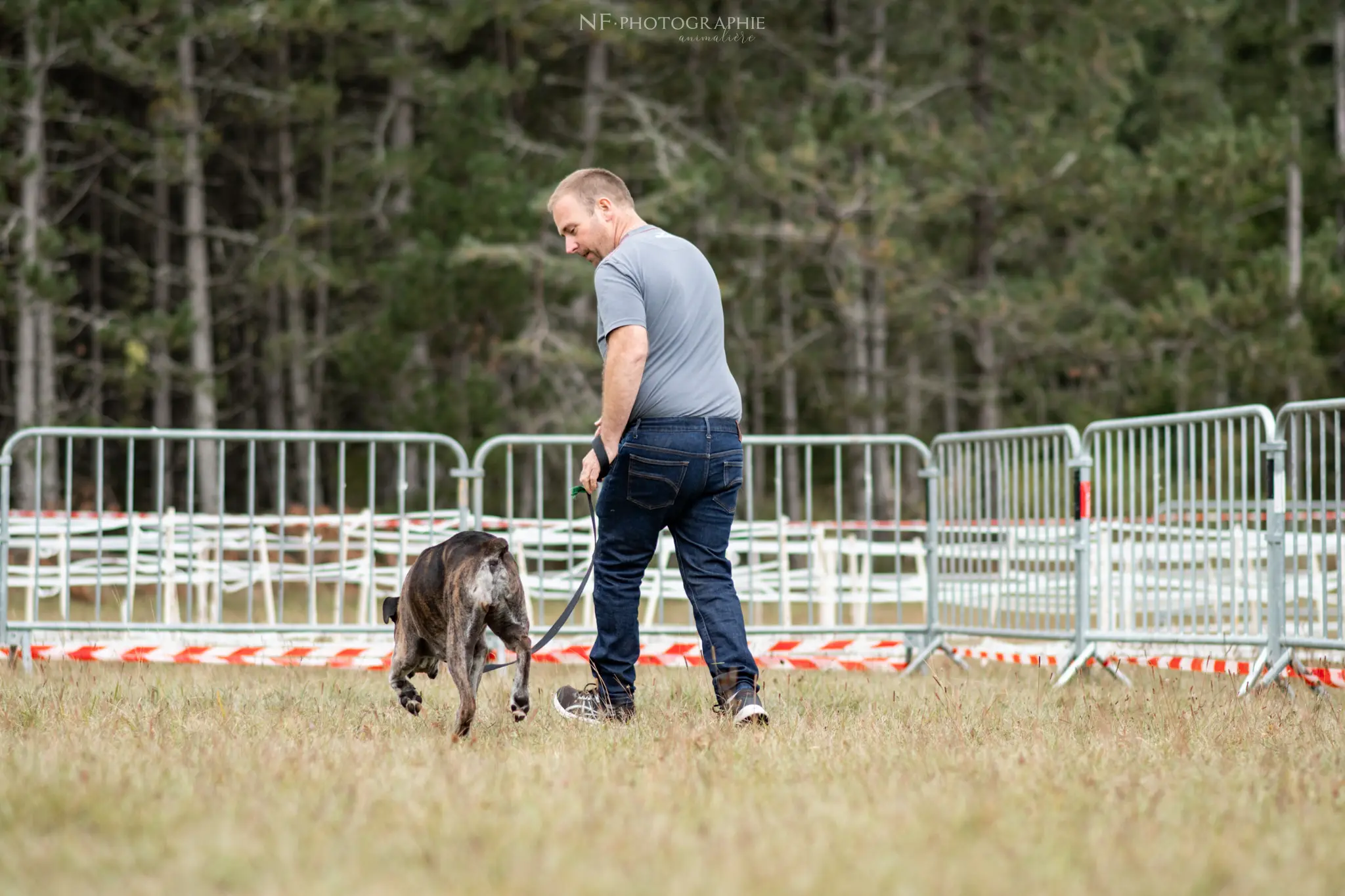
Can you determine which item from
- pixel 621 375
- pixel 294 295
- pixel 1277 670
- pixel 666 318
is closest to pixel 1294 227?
pixel 294 295

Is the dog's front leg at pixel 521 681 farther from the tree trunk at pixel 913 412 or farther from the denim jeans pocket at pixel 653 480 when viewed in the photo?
the tree trunk at pixel 913 412

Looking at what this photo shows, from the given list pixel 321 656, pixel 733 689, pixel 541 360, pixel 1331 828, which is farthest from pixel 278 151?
pixel 1331 828

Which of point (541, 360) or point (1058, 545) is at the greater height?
point (541, 360)

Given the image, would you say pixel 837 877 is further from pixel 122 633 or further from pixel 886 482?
pixel 886 482

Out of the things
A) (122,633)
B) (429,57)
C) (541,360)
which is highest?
(429,57)

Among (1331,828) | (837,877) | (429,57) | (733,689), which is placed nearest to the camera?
(837,877)

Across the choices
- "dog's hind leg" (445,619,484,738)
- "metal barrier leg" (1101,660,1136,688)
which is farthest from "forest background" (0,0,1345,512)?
"dog's hind leg" (445,619,484,738)

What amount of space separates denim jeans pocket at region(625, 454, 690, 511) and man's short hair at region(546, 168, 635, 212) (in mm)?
1007

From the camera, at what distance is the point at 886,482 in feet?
96.5

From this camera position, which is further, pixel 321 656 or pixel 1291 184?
pixel 1291 184

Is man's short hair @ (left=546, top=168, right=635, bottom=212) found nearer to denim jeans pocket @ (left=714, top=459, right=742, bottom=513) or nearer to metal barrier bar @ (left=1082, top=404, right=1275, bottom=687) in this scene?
denim jeans pocket @ (left=714, top=459, right=742, bottom=513)

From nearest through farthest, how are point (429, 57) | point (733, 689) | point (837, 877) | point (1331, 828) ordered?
point (837, 877), point (1331, 828), point (733, 689), point (429, 57)

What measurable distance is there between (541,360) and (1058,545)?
14.1 metres

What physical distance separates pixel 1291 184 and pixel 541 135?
1264 centimetres
